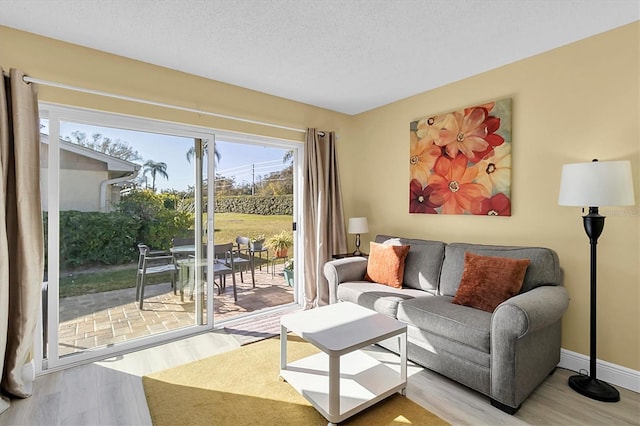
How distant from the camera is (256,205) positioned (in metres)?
3.75

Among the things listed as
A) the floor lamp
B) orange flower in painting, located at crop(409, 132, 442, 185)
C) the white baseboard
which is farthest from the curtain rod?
the white baseboard

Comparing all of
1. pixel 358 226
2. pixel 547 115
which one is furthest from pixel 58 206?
pixel 547 115

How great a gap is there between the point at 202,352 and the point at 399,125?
3.27 m

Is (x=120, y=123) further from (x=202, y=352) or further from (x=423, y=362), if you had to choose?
(x=423, y=362)

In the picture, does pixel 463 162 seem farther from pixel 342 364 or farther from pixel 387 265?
pixel 342 364

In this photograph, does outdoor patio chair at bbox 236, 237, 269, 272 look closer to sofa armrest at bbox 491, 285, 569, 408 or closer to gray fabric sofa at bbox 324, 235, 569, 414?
gray fabric sofa at bbox 324, 235, 569, 414

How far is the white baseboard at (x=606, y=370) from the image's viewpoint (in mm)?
2230

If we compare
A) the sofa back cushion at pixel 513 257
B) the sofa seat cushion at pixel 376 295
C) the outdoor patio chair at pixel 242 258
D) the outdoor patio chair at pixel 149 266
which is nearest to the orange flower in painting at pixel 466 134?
the sofa back cushion at pixel 513 257

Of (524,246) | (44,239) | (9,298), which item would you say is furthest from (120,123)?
(524,246)

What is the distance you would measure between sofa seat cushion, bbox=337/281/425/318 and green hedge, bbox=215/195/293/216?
1.29 m

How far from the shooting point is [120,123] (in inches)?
109

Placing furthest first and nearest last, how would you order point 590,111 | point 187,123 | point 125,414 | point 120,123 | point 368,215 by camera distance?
1. point 368,215
2. point 187,123
3. point 120,123
4. point 590,111
5. point 125,414

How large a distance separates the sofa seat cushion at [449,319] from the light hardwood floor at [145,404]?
0.38m

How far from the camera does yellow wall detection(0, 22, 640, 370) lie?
2.28 meters
